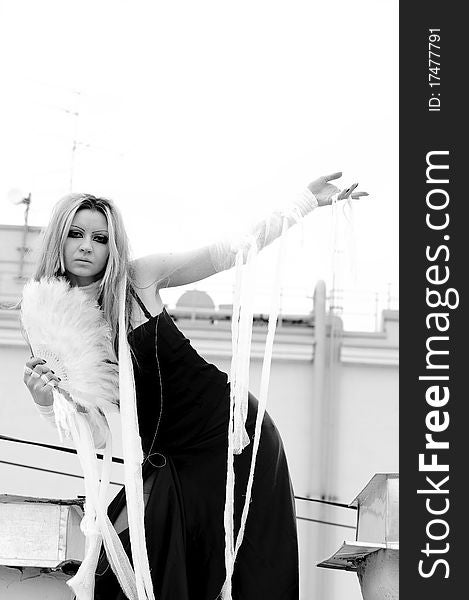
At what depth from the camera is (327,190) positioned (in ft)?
9.56

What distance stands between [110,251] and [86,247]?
7 centimetres

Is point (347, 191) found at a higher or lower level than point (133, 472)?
higher

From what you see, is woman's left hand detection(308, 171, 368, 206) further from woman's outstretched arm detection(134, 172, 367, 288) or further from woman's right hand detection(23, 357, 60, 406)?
woman's right hand detection(23, 357, 60, 406)

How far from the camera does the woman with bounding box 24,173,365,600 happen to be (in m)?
2.75

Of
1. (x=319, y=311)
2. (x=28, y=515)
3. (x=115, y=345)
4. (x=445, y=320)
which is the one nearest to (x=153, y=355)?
(x=115, y=345)

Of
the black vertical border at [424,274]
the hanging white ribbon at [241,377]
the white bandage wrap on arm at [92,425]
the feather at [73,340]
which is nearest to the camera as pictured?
the black vertical border at [424,274]

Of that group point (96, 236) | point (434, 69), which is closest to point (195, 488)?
point (96, 236)

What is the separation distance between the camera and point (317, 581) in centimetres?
616

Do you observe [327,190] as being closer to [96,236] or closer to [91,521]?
[96,236]

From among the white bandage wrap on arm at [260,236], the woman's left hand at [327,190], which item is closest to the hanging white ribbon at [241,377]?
the white bandage wrap on arm at [260,236]

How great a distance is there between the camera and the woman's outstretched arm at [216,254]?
284 centimetres

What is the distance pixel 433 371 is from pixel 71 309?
951mm

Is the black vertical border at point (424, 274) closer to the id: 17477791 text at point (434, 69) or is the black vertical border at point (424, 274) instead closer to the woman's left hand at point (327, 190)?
the id: 17477791 text at point (434, 69)

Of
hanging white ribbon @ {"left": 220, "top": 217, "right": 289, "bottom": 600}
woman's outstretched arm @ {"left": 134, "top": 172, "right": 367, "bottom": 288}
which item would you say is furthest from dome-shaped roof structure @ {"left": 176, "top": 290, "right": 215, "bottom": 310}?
hanging white ribbon @ {"left": 220, "top": 217, "right": 289, "bottom": 600}
